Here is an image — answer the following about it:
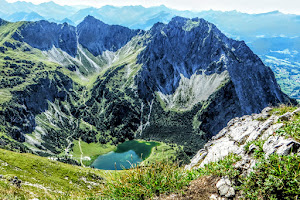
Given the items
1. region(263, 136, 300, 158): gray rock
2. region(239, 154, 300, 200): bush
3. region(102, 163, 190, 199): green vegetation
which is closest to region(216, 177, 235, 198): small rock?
region(239, 154, 300, 200): bush

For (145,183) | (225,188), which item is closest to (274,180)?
(225,188)

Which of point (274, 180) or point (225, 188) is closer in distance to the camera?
point (274, 180)

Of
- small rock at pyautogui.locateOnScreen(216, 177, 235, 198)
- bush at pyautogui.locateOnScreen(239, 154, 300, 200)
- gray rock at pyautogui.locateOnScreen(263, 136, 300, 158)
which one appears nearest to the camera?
bush at pyautogui.locateOnScreen(239, 154, 300, 200)

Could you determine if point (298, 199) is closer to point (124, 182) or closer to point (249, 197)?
point (249, 197)

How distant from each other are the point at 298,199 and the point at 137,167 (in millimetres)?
6845

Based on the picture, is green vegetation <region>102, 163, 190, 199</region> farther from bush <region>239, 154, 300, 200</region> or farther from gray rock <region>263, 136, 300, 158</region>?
gray rock <region>263, 136, 300, 158</region>

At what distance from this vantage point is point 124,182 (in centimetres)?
920

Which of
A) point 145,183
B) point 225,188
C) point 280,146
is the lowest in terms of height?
point 225,188

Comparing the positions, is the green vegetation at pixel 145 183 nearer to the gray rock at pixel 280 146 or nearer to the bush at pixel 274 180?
the bush at pixel 274 180

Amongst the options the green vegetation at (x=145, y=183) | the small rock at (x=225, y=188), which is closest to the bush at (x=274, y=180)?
the small rock at (x=225, y=188)

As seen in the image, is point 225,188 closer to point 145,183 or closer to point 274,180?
point 274,180

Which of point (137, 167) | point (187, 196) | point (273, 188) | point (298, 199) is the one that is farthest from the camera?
point (137, 167)

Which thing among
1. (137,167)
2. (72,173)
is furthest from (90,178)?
(137,167)

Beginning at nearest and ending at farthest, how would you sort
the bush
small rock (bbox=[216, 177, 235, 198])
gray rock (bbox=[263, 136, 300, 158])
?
Result: the bush
small rock (bbox=[216, 177, 235, 198])
gray rock (bbox=[263, 136, 300, 158])
